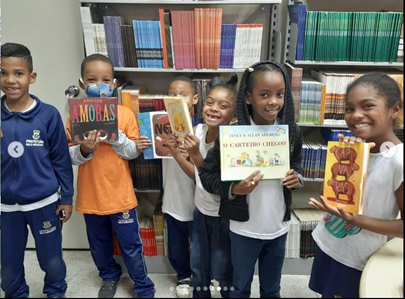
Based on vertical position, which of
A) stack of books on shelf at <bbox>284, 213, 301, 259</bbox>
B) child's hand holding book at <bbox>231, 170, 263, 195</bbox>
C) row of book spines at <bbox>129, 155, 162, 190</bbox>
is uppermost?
child's hand holding book at <bbox>231, 170, 263, 195</bbox>

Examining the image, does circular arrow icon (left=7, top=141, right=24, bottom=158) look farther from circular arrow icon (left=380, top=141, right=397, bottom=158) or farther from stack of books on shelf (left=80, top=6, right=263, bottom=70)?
circular arrow icon (left=380, top=141, right=397, bottom=158)

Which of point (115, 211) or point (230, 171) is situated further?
point (115, 211)

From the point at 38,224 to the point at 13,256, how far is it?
8.9 inches

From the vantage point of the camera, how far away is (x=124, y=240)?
197 cm

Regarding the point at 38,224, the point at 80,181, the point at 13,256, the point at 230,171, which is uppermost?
the point at 230,171

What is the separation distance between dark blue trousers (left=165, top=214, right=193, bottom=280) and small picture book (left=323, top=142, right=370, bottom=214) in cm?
103

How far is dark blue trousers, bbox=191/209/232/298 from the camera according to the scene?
1.66m

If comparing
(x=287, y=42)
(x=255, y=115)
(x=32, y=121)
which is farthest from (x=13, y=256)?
(x=287, y=42)

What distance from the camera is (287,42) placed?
2.14 m

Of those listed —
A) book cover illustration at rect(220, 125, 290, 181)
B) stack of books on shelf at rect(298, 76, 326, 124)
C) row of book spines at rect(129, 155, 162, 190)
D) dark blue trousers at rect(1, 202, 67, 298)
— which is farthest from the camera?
row of book spines at rect(129, 155, 162, 190)

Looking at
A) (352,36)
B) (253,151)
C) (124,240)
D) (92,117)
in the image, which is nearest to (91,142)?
(92,117)

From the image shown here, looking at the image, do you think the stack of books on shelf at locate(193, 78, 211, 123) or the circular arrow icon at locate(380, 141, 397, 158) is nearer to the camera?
the circular arrow icon at locate(380, 141, 397, 158)

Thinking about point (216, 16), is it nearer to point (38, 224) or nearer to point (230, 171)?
point (230, 171)

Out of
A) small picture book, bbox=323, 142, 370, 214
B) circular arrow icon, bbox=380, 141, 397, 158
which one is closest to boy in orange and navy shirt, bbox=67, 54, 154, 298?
small picture book, bbox=323, 142, 370, 214
